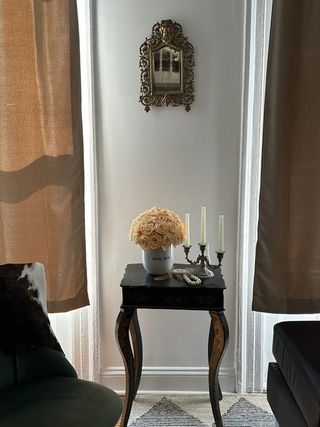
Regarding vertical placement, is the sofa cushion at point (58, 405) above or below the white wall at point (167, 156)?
below

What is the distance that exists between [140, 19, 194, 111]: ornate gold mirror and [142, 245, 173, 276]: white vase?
75 centimetres

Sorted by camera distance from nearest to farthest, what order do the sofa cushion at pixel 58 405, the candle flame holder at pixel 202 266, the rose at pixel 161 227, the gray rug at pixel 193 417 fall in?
the sofa cushion at pixel 58 405
the rose at pixel 161 227
the candle flame holder at pixel 202 266
the gray rug at pixel 193 417

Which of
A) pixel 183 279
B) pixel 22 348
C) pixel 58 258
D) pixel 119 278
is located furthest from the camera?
pixel 119 278

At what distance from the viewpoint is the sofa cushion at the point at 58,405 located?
1.40 m

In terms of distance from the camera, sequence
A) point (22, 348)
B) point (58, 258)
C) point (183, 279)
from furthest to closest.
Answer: point (58, 258) < point (183, 279) < point (22, 348)

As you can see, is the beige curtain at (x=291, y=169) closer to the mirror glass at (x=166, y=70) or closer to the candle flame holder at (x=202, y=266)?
the candle flame holder at (x=202, y=266)

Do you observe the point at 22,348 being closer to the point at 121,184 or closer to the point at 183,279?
the point at 183,279

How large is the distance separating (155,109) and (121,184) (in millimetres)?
427

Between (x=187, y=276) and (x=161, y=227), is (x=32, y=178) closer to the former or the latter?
(x=161, y=227)

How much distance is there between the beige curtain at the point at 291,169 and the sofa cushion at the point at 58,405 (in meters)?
1.01

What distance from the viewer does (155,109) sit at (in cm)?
226

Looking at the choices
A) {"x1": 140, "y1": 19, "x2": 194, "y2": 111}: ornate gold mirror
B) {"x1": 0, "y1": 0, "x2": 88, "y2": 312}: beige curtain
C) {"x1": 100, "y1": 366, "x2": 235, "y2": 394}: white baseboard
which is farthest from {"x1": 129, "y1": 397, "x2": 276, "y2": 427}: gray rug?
{"x1": 140, "y1": 19, "x2": 194, "y2": 111}: ornate gold mirror

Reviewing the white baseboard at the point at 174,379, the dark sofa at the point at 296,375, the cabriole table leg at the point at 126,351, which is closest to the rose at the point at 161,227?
the cabriole table leg at the point at 126,351

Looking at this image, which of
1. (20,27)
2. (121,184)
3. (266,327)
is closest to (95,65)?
(20,27)
